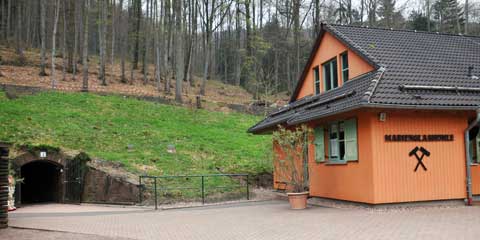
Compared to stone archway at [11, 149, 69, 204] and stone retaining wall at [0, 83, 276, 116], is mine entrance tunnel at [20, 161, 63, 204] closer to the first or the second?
stone archway at [11, 149, 69, 204]

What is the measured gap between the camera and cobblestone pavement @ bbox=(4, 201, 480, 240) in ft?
28.1

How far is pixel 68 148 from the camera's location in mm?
19328

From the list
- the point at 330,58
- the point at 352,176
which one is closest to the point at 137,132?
the point at 330,58

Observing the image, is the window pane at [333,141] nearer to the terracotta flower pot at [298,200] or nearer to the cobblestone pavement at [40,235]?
the terracotta flower pot at [298,200]

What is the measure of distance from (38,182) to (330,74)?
15572 mm

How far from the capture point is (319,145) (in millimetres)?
15211

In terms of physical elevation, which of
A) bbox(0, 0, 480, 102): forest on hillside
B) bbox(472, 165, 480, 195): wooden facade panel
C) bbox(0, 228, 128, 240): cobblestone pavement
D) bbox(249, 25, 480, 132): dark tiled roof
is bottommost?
bbox(0, 228, 128, 240): cobblestone pavement

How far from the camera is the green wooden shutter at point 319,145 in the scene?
15.0 m

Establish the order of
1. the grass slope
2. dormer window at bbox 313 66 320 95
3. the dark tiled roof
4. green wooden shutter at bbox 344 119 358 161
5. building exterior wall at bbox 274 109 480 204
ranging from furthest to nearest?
the grass slope → dormer window at bbox 313 66 320 95 → green wooden shutter at bbox 344 119 358 161 → the dark tiled roof → building exterior wall at bbox 274 109 480 204

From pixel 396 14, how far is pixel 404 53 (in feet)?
101

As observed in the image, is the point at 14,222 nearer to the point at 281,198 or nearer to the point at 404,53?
the point at 281,198

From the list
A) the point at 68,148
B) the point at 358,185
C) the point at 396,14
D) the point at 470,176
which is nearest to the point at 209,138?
the point at 68,148

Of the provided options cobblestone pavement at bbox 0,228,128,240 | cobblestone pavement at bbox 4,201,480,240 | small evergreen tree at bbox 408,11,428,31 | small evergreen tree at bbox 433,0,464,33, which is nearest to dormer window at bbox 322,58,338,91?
cobblestone pavement at bbox 4,201,480,240

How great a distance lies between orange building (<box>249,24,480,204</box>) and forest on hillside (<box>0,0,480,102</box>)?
1798 cm
